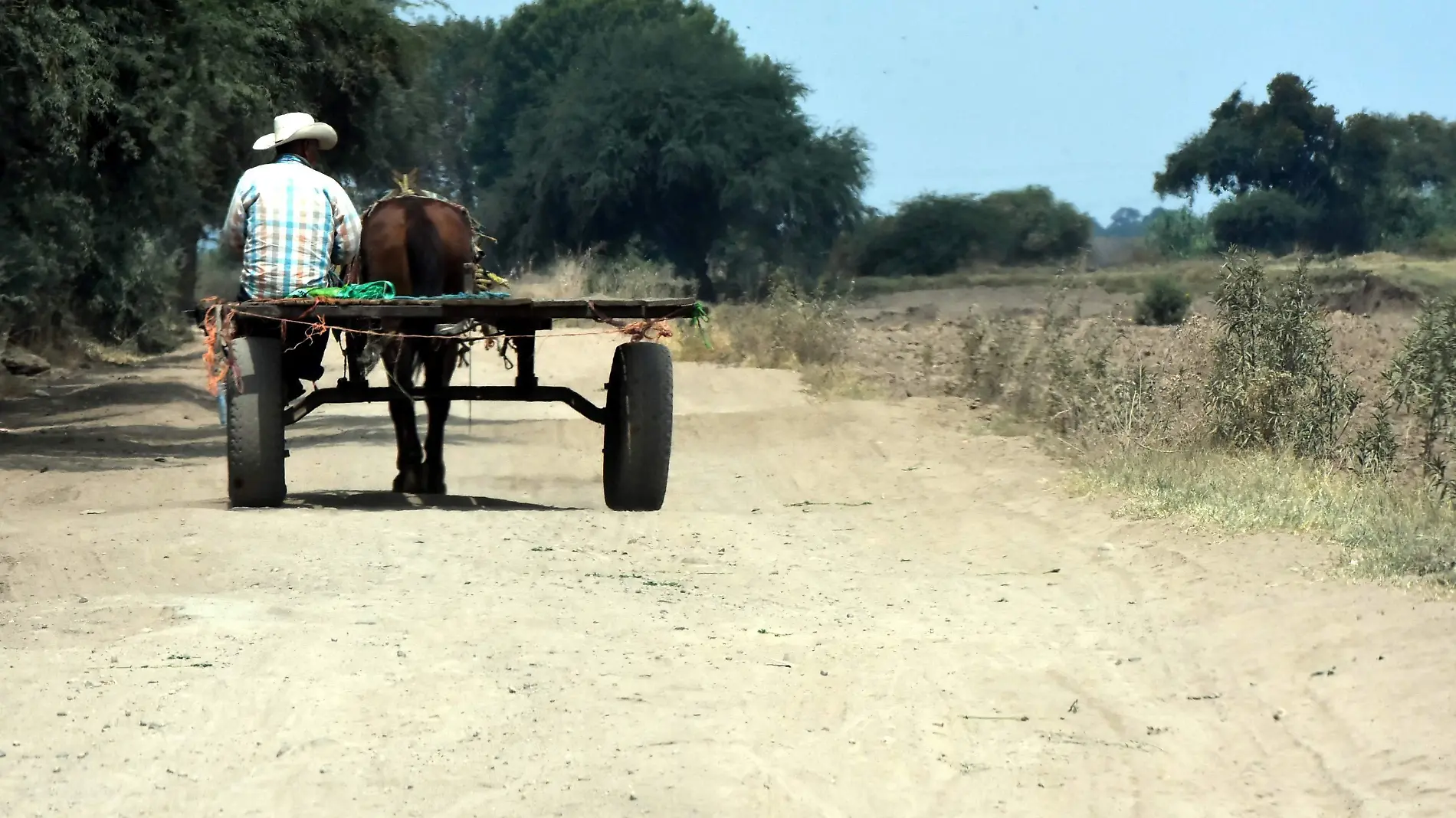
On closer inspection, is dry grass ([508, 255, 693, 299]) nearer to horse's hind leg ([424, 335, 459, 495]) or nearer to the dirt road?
horse's hind leg ([424, 335, 459, 495])

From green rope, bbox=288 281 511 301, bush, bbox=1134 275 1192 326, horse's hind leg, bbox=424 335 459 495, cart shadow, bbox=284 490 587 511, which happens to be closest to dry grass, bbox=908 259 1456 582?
cart shadow, bbox=284 490 587 511

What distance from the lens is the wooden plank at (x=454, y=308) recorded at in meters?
9.33

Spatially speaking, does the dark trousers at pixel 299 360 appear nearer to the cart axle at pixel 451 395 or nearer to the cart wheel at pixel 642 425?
the cart axle at pixel 451 395

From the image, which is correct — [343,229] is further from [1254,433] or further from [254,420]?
[1254,433]

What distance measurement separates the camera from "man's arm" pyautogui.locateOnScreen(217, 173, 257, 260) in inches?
402

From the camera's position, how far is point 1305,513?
884 centimetres

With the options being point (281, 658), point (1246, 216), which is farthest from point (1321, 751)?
point (1246, 216)

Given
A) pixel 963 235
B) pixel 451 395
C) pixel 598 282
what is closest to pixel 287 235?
pixel 451 395

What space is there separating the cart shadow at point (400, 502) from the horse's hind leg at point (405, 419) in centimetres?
12

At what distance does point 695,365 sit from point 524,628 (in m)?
16.8

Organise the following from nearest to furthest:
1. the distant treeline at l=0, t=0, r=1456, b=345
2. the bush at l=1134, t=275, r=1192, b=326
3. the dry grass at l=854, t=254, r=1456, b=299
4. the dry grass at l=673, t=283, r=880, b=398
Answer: the distant treeline at l=0, t=0, r=1456, b=345 → the dry grass at l=673, t=283, r=880, b=398 → the bush at l=1134, t=275, r=1192, b=326 → the dry grass at l=854, t=254, r=1456, b=299

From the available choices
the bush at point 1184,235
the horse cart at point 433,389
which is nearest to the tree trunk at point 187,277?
the bush at point 1184,235

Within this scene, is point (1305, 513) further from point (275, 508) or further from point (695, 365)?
point (695, 365)

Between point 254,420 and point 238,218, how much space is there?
1.43 m
